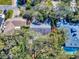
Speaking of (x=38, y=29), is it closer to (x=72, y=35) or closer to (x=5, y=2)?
(x=72, y=35)

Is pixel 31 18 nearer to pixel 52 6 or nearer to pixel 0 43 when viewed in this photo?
pixel 52 6

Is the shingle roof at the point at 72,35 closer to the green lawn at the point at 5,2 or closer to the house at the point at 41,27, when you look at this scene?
the house at the point at 41,27

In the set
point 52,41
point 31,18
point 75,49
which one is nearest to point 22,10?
point 31,18

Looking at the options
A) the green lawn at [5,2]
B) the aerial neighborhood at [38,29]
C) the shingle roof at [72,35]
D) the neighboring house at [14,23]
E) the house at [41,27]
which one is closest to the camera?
the aerial neighborhood at [38,29]

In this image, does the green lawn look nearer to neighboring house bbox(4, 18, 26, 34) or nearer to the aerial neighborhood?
the aerial neighborhood

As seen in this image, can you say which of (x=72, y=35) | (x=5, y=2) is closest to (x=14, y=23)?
(x=72, y=35)

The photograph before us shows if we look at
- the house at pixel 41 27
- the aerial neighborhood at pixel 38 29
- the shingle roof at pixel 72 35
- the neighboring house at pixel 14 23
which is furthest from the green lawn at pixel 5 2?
the shingle roof at pixel 72 35

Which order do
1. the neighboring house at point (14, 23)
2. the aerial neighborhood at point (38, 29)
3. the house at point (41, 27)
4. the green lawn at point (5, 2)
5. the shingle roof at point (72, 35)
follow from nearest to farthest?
1. the aerial neighborhood at point (38, 29)
2. the shingle roof at point (72, 35)
3. the house at point (41, 27)
4. the neighboring house at point (14, 23)
5. the green lawn at point (5, 2)

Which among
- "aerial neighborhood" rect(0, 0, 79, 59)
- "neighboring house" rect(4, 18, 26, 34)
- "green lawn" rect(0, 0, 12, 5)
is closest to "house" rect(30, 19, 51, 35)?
"aerial neighborhood" rect(0, 0, 79, 59)
